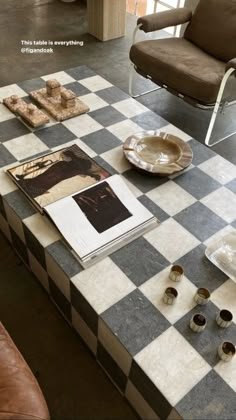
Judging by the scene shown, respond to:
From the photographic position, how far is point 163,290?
1.01 m

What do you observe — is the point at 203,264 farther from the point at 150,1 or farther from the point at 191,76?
the point at 150,1

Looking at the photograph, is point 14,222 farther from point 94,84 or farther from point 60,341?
point 94,84

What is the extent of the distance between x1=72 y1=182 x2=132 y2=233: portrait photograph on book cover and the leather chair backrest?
1.50m

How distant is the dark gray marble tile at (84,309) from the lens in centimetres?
99

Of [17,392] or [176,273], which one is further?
[176,273]

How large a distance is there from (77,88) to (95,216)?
3.02ft

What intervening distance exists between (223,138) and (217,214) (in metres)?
1.15

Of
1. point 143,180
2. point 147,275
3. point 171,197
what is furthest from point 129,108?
point 147,275

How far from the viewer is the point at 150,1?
3.69 metres

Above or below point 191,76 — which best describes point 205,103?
below

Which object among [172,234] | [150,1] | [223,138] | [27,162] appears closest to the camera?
[172,234]

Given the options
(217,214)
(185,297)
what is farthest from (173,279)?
(217,214)

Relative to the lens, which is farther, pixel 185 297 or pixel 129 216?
pixel 129 216

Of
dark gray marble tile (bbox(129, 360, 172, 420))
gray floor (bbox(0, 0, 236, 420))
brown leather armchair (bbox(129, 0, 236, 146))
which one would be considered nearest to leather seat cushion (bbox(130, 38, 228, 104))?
brown leather armchair (bbox(129, 0, 236, 146))
